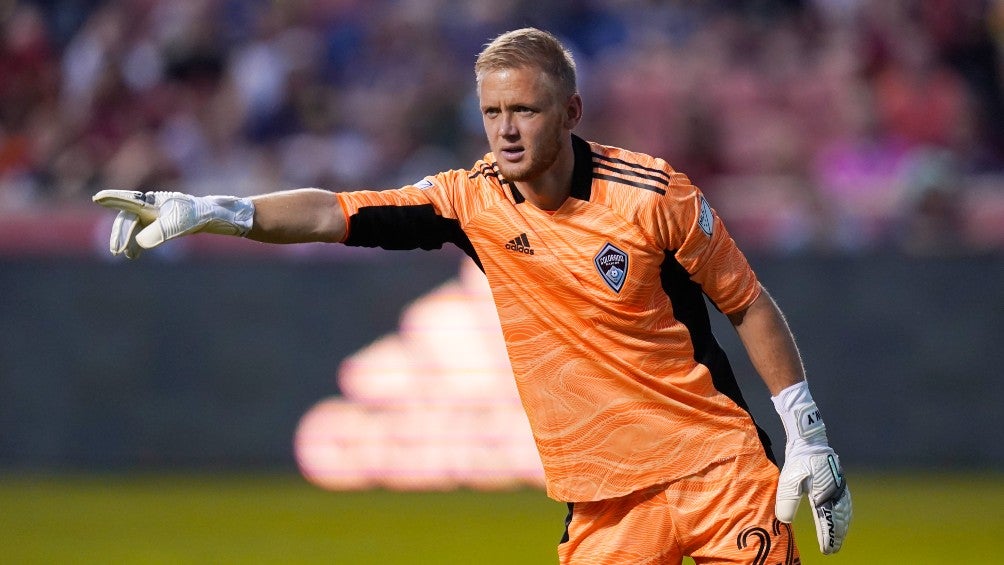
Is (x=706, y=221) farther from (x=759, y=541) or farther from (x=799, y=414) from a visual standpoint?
(x=759, y=541)

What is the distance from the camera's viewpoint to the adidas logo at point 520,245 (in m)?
5.02

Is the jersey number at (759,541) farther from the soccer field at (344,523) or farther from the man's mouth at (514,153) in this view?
the soccer field at (344,523)

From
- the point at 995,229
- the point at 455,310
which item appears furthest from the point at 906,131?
the point at 455,310

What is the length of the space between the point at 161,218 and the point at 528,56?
3.99 feet

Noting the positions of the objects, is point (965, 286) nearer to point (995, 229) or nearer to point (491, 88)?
point (995, 229)

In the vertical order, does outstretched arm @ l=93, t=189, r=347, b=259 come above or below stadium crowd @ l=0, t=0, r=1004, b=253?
below

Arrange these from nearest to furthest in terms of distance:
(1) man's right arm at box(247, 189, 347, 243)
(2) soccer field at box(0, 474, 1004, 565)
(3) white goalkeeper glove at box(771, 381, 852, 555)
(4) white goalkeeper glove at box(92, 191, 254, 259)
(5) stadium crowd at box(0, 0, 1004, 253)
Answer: (4) white goalkeeper glove at box(92, 191, 254, 259), (1) man's right arm at box(247, 189, 347, 243), (3) white goalkeeper glove at box(771, 381, 852, 555), (2) soccer field at box(0, 474, 1004, 565), (5) stadium crowd at box(0, 0, 1004, 253)

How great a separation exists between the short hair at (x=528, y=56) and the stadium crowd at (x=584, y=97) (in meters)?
7.28

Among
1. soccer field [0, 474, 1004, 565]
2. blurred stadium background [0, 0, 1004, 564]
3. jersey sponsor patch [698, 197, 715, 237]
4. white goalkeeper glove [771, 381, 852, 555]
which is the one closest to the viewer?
jersey sponsor patch [698, 197, 715, 237]

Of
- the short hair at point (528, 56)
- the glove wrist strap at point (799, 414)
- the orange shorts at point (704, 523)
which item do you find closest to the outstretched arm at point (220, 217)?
the short hair at point (528, 56)

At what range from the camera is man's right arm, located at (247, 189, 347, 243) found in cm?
479

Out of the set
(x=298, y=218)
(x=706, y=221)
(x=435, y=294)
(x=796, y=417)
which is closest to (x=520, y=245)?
(x=706, y=221)

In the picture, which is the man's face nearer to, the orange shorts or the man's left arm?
the man's left arm

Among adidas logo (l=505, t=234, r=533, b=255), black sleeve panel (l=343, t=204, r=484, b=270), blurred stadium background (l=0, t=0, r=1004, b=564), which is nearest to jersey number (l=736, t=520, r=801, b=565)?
adidas logo (l=505, t=234, r=533, b=255)
